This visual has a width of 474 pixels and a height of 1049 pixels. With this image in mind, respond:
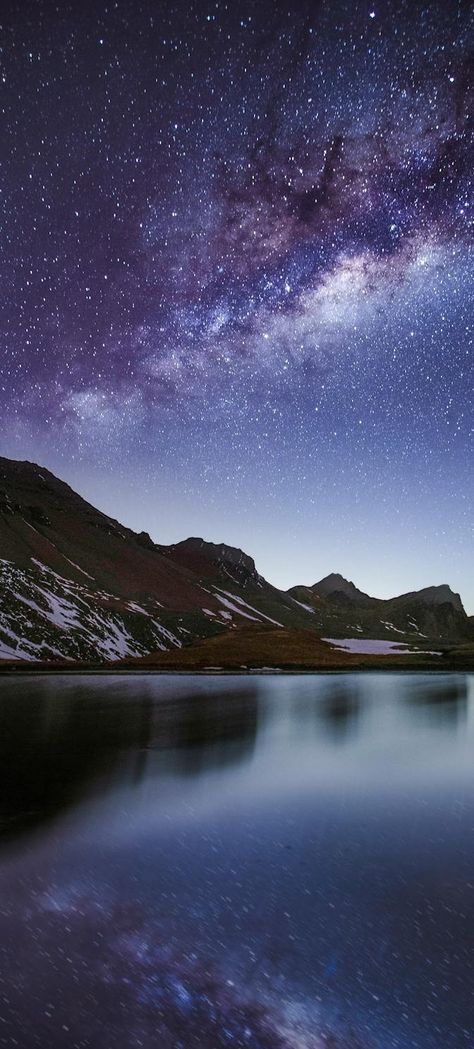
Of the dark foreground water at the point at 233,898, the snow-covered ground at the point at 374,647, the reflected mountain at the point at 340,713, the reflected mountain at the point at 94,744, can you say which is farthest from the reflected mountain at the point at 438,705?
the snow-covered ground at the point at 374,647

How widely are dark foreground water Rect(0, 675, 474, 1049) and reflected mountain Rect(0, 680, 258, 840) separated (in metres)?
0.15

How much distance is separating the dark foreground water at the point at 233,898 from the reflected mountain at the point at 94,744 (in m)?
0.15

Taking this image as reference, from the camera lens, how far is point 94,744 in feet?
69.3

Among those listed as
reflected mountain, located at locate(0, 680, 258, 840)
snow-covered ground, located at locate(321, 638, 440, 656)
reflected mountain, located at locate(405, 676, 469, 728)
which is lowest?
reflected mountain, located at locate(0, 680, 258, 840)

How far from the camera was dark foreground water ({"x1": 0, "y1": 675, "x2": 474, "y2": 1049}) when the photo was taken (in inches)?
221

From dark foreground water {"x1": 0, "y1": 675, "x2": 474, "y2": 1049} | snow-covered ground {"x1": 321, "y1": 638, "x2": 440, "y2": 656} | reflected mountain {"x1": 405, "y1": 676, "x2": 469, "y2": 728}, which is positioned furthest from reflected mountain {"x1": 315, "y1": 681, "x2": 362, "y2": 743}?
snow-covered ground {"x1": 321, "y1": 638, "x2": 440, "y2": 656}

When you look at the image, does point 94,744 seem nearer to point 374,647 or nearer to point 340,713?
point 340,713

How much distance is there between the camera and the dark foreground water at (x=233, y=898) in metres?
5.62

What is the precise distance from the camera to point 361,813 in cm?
1387

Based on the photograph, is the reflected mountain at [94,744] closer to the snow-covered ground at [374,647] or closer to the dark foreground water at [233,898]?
the dark foreground water at [233,898]

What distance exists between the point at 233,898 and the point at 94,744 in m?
13.9

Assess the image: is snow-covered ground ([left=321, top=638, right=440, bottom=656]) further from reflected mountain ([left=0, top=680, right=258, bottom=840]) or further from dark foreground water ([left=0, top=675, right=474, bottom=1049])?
dark foreground water ([left=0, top=675, right=474, bottom=1049])

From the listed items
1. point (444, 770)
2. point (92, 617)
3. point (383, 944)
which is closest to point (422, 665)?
point (92, 617)

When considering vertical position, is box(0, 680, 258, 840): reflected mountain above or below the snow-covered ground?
below
